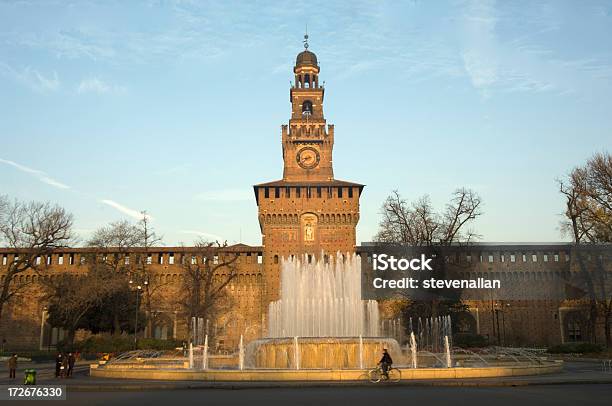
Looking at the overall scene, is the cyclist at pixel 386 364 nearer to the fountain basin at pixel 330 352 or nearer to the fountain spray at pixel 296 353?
the fountain basin at pixel 330 352

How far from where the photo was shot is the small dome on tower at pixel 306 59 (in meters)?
53.1

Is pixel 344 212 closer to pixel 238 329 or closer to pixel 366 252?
pixel 366 252

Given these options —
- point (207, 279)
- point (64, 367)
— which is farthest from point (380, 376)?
point (207, 279)

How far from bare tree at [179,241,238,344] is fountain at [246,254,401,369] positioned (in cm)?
1205

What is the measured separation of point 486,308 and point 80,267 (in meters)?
32.2

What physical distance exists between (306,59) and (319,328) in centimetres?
3297

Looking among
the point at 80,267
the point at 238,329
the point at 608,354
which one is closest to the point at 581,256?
the point at 608,354

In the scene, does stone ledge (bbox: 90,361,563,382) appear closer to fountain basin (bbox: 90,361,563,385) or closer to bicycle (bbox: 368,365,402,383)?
fountain basin (bbox: 90,361,563,385)

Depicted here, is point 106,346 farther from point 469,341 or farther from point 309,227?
point 469,341

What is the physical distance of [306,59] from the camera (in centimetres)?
5334

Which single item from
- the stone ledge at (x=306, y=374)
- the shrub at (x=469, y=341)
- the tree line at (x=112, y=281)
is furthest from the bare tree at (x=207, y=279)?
the stone ledge at (x=306, y=374)

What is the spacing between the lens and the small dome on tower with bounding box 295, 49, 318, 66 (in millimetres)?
53094

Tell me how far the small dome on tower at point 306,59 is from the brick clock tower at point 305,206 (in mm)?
6270

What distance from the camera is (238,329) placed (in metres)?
45.7
